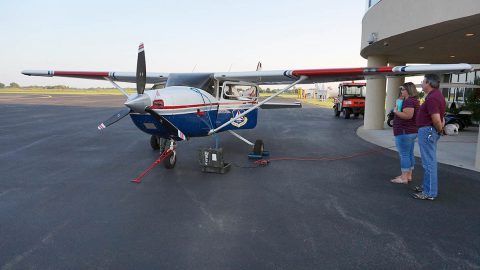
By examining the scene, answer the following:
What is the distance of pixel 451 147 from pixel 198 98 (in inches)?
327

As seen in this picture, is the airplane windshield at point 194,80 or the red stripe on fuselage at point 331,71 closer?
the red stripe on fuselage at point 331,71

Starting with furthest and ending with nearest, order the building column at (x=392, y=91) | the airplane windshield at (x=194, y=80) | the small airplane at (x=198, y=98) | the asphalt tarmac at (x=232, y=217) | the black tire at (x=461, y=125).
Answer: the building column at (x=392, y=91)
the black tire at (x=461, y=125)
the airplane windshield at (x=194, y=80)
the small airplane at (x=198, y=98)
the asphalt tarmac at (x=232, y=217)

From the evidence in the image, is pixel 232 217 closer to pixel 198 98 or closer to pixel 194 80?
pixel 198 98

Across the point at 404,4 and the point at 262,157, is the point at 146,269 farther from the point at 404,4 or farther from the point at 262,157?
the point at 404,4

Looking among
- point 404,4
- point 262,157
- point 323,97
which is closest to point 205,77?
point 262,157

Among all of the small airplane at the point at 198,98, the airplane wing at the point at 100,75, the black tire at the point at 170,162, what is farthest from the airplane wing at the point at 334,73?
the airplane wing at the point at 100,75

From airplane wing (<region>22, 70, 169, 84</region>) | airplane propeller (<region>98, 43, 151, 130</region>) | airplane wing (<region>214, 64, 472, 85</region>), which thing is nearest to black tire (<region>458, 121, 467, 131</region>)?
airplane wing (<region>214, 64, 472, 85</region>)

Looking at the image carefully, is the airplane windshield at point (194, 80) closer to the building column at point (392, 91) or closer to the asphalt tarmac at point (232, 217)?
the asphalt tarmac at point (232, 217)

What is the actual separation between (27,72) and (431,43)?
1423cm

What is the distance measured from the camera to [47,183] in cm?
609

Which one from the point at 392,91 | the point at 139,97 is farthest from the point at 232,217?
the point at 392,91

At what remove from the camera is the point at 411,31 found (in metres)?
9.30

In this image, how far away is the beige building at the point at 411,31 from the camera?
7.57 m

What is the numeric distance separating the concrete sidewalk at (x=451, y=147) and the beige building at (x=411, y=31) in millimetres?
738
